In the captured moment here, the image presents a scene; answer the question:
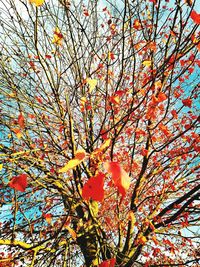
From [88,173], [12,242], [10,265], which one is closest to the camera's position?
[12,242]

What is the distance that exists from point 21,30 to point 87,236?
13.6ft

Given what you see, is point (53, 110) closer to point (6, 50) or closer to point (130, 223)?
point (6, 50)

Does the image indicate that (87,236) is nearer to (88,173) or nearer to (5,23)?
(88,173)

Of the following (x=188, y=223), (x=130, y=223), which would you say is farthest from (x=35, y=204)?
(x=188, y=223)

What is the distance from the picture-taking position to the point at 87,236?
447 centimetres

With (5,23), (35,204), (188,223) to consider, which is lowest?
(188,223)

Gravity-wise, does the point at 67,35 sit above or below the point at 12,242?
above

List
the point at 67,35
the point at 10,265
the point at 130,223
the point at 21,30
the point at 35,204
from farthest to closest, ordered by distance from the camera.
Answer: the point at 35,204 → the point at 67,35 → the point at 21,30 → the point at 130,223 → the point at 10,265

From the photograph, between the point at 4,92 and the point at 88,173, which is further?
the point at 4,92

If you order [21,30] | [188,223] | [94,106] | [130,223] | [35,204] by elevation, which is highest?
[21,30]

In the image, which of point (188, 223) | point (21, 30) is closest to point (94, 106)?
point (21, 30)

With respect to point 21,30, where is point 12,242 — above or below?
below

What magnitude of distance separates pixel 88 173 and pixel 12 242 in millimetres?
1995

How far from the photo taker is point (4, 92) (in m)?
→ 5.58
